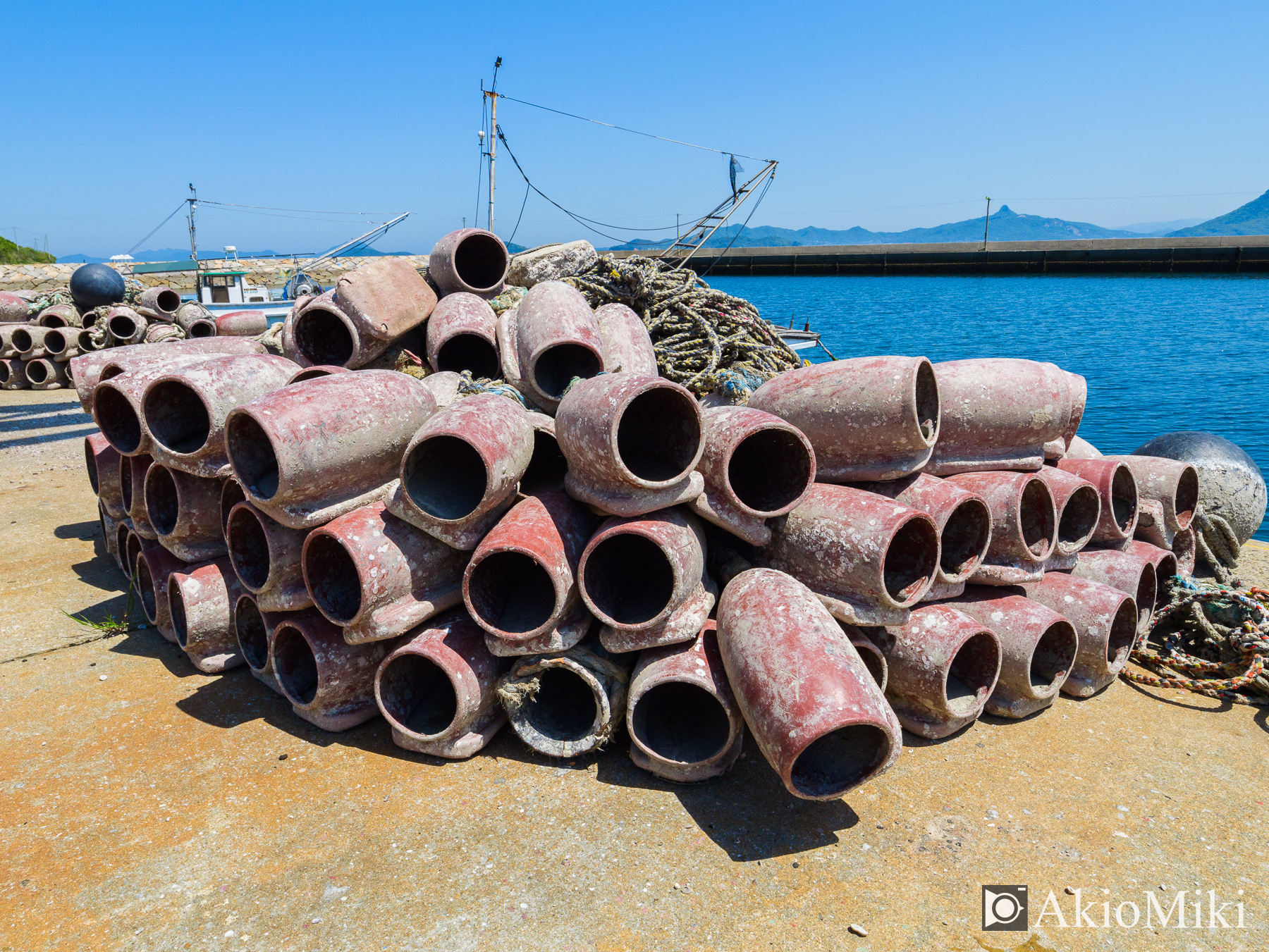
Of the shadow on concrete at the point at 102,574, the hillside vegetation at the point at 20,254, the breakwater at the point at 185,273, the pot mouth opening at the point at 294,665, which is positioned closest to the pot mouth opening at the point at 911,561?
the pot mouth opening at the point at 294,665

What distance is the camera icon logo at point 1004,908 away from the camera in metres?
2.43

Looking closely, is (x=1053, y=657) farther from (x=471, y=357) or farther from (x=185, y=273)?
(x=185, y=273)

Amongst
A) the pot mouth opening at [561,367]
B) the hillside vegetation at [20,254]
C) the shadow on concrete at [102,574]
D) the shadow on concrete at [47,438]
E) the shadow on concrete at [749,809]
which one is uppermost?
the hillside vegetation at [20,254]

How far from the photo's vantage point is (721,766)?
3.07 metres

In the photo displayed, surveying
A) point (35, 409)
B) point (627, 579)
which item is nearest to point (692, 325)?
point (627, 579)

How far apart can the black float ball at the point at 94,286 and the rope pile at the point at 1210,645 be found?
16.4 metres

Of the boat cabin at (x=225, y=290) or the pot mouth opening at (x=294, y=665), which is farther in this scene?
the boat cabin at (x=225, y=290)

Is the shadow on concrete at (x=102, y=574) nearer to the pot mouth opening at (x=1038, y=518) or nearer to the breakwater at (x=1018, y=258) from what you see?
the pot mouth opening at (x=1038, y=518)

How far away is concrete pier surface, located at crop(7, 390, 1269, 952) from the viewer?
2.41 m

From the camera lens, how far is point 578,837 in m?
2.80

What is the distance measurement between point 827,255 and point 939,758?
60.0 meters

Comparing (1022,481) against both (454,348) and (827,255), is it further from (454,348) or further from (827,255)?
(827,255)

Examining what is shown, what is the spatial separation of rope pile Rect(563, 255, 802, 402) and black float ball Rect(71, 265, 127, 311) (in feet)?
40.3

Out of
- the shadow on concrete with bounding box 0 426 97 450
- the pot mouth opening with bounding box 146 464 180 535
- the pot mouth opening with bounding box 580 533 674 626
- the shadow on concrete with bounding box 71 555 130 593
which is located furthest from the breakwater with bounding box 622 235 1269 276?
the pot mouth opening with bounding box 580 533 674 626
